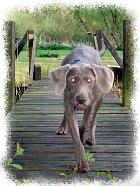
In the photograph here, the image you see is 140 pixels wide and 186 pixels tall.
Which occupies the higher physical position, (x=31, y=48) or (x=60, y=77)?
(x=31, y=48)

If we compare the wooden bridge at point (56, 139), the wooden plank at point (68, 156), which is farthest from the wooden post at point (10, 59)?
the wooden plank at point (68, 156)

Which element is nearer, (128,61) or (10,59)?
(10,59)

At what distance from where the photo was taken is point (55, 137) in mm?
3258

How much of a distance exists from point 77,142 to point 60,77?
0.32 m

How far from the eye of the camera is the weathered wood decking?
2830 mm

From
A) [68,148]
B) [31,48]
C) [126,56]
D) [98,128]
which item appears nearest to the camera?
[31,48]

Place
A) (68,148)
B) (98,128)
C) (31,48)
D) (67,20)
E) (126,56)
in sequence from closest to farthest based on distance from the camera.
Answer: (67,20) → (31,48) → (68,148) → (126,56) → (98,128)

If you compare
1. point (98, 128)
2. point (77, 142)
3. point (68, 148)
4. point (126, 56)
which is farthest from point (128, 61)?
point (77, 142)

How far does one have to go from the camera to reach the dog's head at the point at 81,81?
2689 mm

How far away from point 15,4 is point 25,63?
1.62 ft

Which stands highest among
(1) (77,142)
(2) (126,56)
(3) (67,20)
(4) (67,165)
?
(3) (67,20)

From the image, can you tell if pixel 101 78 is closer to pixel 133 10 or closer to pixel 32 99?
pixel 133 10

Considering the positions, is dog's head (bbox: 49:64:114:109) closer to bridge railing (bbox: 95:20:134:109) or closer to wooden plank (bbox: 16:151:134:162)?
bridge railing (bbox: 95:20:134:109)

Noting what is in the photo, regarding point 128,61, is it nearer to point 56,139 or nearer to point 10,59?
point 56,139
